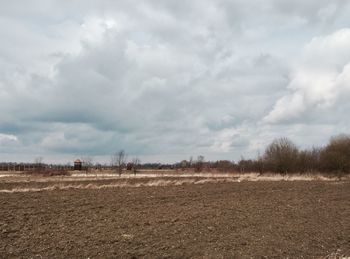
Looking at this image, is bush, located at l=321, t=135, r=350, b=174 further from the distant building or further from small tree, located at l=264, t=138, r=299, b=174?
the distant building

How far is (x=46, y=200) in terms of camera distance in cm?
2419

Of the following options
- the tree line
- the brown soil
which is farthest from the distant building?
the brown soil

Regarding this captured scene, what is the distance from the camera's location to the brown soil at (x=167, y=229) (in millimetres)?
13305

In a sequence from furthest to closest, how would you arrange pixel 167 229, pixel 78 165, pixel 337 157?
1. pixel 78 165
2. pixel 337 157
3. pixel 167 229

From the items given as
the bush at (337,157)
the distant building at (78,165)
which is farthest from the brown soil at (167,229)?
the distant building at (78,165)

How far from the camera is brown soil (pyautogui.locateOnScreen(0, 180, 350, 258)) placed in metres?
13.3

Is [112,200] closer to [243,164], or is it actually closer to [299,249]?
[299,249]

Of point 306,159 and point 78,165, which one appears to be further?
point 78,165

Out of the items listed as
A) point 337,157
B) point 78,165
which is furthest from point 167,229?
point 78,165

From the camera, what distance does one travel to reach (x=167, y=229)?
16.6m

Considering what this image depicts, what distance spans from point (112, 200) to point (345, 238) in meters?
12.7

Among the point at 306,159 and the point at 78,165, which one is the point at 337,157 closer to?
the point at 306,159

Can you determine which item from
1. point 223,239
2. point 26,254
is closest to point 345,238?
point 223,239

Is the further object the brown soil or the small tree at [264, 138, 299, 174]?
the small tree at [264, 138, 299, 174]
